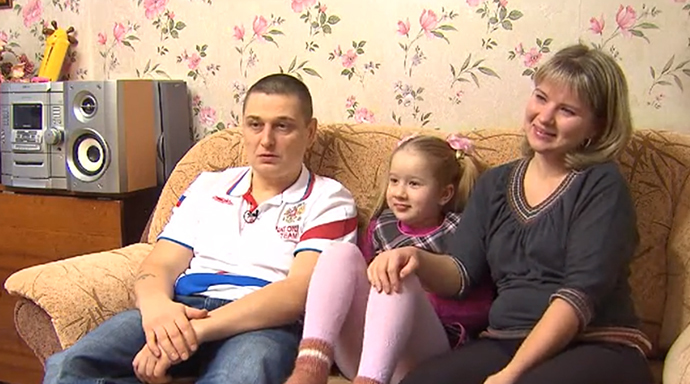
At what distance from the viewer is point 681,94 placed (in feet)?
6.07

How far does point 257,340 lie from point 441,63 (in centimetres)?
105

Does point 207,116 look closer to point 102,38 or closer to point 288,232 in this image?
point 102,38

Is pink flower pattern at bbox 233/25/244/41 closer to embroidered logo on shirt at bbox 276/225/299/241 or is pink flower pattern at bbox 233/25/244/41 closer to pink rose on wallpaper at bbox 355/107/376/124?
pink rose on wallpaper at bbox 355/107/376/124

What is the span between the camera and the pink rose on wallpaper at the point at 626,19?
186 cm

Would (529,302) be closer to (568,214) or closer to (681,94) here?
(568,214)

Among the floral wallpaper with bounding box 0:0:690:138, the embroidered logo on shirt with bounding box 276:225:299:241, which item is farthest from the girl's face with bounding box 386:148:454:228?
the floral wallpaper with bounding box 0:0:690:138

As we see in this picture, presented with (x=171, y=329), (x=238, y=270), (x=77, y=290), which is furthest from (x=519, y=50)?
(x=77, y=290)

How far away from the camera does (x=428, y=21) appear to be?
2076 millimetres

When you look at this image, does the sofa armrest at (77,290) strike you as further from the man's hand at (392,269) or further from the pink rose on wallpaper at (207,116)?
the pink rose on wallpaper at (207,116)

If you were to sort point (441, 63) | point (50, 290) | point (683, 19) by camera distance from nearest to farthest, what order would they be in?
point (50, 290)
point (683, 19)
point (441, 63)

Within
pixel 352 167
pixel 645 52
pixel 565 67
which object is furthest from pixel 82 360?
pixel 645 52

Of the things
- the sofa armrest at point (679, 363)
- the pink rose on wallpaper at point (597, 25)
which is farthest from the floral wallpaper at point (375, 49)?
the sofa armrest at point (679, 363)

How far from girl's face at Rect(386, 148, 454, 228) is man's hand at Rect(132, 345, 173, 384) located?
63 cm

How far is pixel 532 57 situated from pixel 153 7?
131 cm
